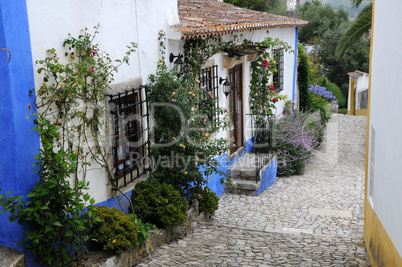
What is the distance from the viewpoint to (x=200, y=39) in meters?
8.67

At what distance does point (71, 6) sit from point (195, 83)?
3168 mm

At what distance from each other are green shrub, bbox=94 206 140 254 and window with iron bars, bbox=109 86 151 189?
0.73 meters

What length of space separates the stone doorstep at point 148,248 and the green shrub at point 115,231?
105 millimetres

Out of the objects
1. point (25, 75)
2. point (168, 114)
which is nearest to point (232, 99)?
point (168, 114)

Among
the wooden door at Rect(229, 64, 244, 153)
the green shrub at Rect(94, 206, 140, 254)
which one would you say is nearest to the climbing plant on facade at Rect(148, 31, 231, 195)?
the green shrub at Rect(94, 206, 140, 254)

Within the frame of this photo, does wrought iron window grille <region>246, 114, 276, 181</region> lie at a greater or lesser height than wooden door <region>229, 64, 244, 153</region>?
lesser

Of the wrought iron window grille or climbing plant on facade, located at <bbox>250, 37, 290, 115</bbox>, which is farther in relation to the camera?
climbing plant on facade, located at <bbox>250, 37, 290, 115</bbox>

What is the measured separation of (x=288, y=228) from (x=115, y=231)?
3.73 m

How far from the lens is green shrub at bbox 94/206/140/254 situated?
5402mm


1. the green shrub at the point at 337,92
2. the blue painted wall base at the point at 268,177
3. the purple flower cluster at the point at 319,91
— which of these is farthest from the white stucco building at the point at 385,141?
the green shrub at the point at 337,92

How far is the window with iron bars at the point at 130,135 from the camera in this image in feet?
20.9

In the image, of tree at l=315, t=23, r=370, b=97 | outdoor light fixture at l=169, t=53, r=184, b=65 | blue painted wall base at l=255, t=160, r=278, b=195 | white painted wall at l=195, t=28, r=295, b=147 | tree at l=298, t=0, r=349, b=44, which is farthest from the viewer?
tree at l=298, t=0, r=349, b=44

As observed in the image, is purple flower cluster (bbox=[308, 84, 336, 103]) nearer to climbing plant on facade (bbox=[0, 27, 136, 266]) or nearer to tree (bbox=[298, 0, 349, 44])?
tree (bbox=[298, 0, 349, 44])

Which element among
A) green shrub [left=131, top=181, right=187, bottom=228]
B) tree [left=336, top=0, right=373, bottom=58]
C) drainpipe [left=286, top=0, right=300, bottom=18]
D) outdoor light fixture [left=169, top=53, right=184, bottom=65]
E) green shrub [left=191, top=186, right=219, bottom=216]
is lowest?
green shrub [left=191, top=186, right=219, bottom=216]
